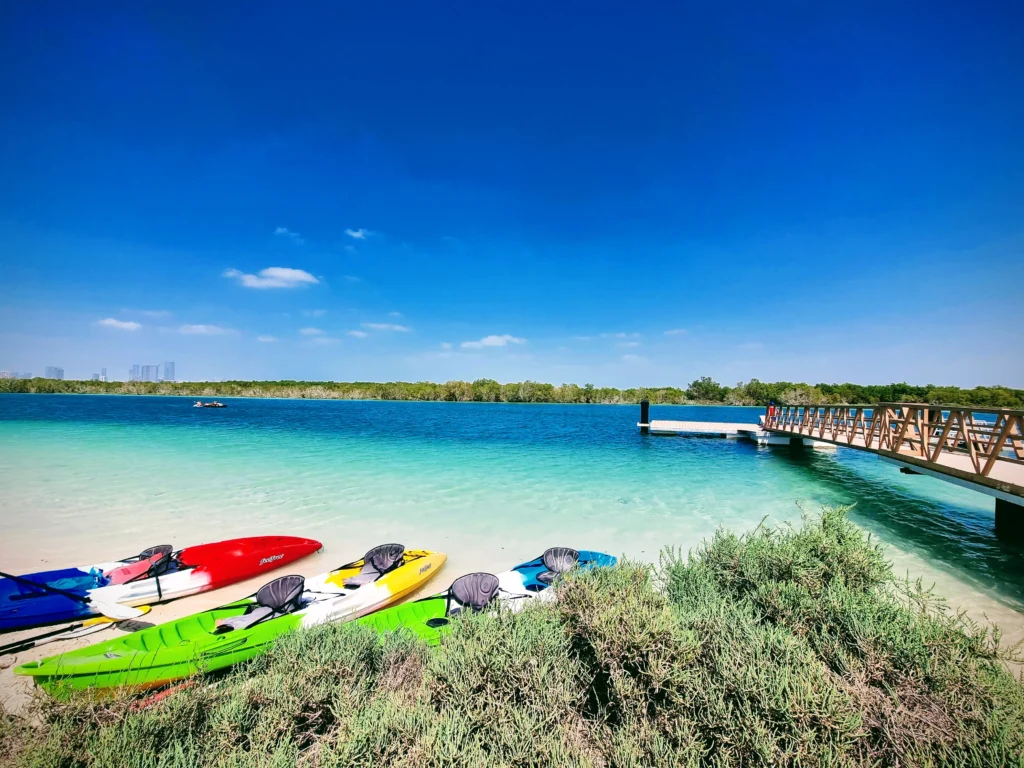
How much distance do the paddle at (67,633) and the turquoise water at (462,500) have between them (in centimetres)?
322

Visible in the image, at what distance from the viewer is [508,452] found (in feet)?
80.3

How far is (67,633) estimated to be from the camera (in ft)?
18.7

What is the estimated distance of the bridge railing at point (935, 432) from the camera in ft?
28.8

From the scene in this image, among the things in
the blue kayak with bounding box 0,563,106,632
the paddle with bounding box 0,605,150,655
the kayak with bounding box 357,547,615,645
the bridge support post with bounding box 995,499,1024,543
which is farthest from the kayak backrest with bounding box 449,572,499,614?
the bridge support post with bounding box 995,499,1024,543

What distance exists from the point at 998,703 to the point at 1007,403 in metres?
76.4

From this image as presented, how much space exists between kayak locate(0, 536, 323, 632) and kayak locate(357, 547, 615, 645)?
3416 mm

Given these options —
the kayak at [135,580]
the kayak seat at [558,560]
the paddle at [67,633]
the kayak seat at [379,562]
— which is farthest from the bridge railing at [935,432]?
the paddle at [67,633]

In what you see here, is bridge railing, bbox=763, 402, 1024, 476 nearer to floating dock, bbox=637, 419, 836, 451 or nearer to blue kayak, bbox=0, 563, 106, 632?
floating dock, bbox=637, 419, 836, 451

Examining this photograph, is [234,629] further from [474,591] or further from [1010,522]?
[1010,522]

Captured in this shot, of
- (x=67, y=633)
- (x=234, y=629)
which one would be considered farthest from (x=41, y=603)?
(x=234, y=629)

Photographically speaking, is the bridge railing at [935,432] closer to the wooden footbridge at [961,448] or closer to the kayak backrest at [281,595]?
the wooden footbridge at [961,448]

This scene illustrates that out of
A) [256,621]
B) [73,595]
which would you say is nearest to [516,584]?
[256,621]

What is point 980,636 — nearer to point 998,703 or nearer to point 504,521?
point 998,703

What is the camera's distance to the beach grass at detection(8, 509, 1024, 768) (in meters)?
2.38
